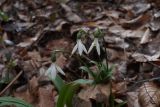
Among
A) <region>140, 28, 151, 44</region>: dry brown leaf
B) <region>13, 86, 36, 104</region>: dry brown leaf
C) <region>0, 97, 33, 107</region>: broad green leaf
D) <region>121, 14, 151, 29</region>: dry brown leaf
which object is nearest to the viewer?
<region>0, 97, 33, 107</region>: broad green leaf

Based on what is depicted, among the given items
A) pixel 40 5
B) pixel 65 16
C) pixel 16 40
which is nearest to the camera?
pixel 16 40

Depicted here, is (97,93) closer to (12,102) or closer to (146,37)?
(12,102)

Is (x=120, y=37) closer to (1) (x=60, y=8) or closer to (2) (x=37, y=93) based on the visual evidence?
(2) (x=37, y=93)

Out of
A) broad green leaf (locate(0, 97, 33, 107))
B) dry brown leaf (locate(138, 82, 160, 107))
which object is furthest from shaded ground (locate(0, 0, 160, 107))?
broad green leaf (locate(0, 97, 33, 107))

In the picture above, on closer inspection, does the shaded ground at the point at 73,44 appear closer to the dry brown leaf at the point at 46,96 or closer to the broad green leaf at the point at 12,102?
the dry brown leaf at the point at 46,96

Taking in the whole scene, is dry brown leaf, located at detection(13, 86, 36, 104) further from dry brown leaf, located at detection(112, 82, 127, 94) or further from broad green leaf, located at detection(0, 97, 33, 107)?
dry brown leaf, located at detection(112, 82, 127, 94)

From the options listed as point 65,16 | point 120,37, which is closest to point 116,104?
point 120,37

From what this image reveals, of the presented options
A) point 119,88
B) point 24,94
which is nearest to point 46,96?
point 24,94

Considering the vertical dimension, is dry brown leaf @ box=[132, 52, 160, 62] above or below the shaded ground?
above
